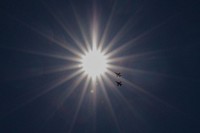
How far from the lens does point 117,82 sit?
3509 cm
